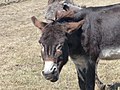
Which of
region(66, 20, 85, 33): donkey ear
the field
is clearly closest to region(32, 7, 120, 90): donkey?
region(66, 20, 85, 33): donkey ear

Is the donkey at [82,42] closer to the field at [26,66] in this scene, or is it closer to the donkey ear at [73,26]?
the donkey ear at [73,26]

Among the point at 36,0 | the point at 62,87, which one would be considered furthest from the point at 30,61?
the point at 36,0

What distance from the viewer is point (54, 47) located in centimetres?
501

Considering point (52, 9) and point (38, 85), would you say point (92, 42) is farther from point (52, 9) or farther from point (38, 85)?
point (52, 9)

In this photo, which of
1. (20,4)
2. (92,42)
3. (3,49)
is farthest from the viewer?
(20,4)

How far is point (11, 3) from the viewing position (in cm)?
2056

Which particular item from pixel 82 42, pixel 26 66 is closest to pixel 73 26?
pixel 82 42

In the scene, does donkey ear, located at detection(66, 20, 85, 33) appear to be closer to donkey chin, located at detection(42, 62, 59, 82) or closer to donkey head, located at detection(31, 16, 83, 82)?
donkey head, located at detection(31, 16, 83, 82)

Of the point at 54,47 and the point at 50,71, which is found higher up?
the point at 54,47

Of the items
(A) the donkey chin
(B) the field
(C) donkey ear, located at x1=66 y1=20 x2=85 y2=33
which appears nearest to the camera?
(A) the donkey chin

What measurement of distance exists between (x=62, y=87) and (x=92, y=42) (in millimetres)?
1604

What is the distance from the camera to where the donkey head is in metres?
4.96

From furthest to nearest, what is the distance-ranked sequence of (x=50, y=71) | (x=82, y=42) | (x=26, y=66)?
(x=26, y=66) → (x=82, y=42) → (x=50, y=71)

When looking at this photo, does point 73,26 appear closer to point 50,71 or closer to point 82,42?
point 82,42
